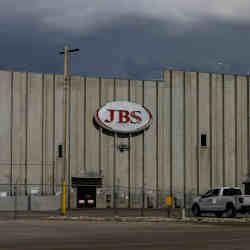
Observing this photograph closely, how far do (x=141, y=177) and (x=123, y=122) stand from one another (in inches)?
184

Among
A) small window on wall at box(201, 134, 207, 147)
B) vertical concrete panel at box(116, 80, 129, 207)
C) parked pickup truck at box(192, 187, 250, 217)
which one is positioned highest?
small window on wall at box(201, 134, 207, 147)

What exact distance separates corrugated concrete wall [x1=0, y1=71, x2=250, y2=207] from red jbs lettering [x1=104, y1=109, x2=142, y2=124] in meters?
1.15

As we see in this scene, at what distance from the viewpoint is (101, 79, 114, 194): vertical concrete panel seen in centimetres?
5684

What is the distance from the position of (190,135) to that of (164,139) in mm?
2406

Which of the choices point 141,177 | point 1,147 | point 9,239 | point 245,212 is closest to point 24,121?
point 1,147

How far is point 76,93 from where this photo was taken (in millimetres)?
56531

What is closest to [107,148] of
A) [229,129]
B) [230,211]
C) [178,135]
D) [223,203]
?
[178,135]

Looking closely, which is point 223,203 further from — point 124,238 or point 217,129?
point 217,129

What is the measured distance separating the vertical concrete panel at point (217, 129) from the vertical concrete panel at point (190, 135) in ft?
5.25

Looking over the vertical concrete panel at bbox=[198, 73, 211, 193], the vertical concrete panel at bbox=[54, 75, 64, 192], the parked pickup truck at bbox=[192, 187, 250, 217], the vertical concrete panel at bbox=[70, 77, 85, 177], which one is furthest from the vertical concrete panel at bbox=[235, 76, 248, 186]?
the parked pickup truck at bbox=[192, 187, 250, 217]

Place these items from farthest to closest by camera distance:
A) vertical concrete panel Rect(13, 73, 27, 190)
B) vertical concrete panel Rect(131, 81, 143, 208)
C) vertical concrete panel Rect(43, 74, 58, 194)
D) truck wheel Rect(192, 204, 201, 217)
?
vertical concrete panel Rect(131, 81, 143, 208) < vertical concrete panel Rect(43, 74, 58, 194) < vertical concrete panel Rect(13, 73, 27, 190) < truck wheel Rect(192, 204, 201, 217)

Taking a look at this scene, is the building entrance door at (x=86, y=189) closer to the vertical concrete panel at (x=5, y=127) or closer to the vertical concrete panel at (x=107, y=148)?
the vertical concrete panel at (x=107, y=148)

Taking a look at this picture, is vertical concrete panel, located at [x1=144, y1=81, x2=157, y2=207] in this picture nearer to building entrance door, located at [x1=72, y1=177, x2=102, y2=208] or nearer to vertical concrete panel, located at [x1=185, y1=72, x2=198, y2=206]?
vertical concrete panel, located at [x1=185, y1=72, x2=198, y2=206]

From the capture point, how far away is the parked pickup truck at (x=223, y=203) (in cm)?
4031
